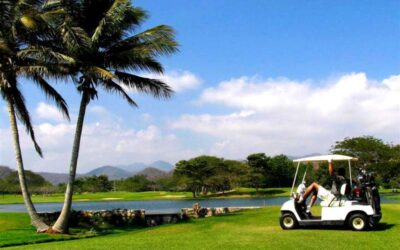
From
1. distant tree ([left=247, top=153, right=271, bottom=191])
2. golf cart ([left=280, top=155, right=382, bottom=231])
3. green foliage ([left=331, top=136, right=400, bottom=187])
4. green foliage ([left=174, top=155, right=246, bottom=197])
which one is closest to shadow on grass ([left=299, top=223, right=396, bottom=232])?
golf cart ([left=280, top=155, right=382, bottom=231])

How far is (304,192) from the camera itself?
1562cm

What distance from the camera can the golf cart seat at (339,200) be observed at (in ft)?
49.0

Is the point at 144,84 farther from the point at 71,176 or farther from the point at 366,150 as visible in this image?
the point at 366,150

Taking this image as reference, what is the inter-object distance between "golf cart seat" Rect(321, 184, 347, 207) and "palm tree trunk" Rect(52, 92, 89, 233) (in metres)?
12.8

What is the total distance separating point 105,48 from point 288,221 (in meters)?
13.1

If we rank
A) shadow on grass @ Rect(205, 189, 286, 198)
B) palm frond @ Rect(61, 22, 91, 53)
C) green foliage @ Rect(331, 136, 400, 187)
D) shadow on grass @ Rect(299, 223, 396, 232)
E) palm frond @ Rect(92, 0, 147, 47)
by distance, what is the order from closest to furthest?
shadow on grass @ Rect(299, 223, 396, 232) → palm frond @ Rect(61, 22, 91, 53) → palm frond @ Rect(92, 0, 147, 47) → green foliage @ Rect(331, 136, 400, 187) → shadow on grass @ Rect(205, 189, 286, 198)

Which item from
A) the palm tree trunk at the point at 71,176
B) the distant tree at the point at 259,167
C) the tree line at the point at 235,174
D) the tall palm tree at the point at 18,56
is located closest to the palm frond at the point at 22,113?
the tall palm tree at the point at 18,56

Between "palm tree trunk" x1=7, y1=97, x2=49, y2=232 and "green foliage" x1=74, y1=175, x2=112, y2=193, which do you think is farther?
"green foliage" x1=74, y1=175, x2=112, y2=193

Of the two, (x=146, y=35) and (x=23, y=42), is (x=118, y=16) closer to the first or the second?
(x=146, y=35)

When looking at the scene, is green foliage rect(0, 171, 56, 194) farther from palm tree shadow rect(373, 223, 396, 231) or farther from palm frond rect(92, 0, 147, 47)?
palm tree shadow rect(373, 223, 396, 231)

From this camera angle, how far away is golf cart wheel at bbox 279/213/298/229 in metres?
15.7

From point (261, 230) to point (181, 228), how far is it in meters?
4.12

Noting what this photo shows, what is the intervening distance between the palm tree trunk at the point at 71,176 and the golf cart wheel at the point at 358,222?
1360 cm

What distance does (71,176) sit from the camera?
2319cm
